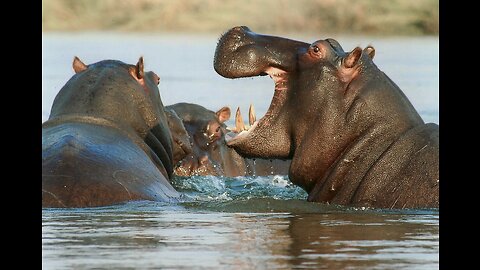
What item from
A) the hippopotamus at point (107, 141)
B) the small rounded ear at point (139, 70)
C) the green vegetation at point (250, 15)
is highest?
the green vegetation at point (250, 15)

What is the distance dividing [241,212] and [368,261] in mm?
2647

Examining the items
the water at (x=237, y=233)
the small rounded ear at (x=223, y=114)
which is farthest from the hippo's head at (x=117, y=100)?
the small rounded ear at (x=223, y=114)

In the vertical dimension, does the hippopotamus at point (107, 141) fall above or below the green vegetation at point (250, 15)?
below

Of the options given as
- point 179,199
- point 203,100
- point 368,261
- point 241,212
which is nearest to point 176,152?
point 179,199

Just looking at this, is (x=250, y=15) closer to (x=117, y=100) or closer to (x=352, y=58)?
(x=117, y=100)

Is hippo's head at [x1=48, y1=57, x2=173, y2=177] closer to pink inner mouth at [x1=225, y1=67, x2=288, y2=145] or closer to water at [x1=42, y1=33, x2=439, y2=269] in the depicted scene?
water at [x1=42, y1=33, x2=439, y2=269]

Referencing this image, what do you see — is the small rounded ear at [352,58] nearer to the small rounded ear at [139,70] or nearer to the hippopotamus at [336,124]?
the hippopotamus at [336,124]

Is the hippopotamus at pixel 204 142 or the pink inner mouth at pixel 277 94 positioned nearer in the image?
the pink inner mouth at pixel 277 94

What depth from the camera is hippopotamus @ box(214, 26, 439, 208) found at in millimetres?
10656

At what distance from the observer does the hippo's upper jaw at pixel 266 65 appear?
1097 cm

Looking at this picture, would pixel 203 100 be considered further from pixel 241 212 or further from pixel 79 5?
pixel 79 5

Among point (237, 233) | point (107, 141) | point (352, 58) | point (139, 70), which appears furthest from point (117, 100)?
point (237, 233)

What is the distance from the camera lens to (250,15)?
167ft
